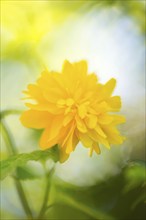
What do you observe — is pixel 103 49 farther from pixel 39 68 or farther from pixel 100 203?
pixel 100 203

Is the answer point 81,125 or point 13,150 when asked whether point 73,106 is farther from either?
point 13,150

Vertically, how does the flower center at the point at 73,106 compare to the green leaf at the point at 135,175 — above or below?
above

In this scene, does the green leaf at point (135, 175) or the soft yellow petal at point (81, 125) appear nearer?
the soft yellow petal at point (81, 125)

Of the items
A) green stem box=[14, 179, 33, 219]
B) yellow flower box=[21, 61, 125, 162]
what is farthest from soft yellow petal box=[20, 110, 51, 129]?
green stem box=[14, 179, 33, 219]

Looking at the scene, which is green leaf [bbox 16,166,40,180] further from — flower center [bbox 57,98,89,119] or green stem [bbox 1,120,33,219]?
flower center [bbox 57,98,89,119]

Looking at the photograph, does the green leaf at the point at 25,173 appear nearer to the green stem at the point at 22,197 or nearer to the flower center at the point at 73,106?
the green stem at the point at 22,197

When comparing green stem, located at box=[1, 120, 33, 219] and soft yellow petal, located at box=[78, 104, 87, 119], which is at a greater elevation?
soft yellow petal, located at box=[78, 104, 87, 119]

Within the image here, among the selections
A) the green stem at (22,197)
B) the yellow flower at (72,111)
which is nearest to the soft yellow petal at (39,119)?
the yellow flower at (72,111)

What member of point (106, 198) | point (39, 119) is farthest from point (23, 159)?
point (106, 198)
